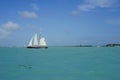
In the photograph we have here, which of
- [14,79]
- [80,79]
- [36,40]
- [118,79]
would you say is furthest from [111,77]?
[36,40]

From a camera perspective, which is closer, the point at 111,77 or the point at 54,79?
the point at 54,79

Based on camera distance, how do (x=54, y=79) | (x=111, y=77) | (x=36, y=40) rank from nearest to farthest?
(x=54, y=79) < (x=111, y=77) < (x=36, y=40)

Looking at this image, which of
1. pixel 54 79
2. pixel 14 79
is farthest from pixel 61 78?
pixel 14 79

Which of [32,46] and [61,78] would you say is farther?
[32,46]

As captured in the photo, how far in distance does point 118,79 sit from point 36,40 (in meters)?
117

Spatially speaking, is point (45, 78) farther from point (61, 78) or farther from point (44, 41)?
point (44, 41)

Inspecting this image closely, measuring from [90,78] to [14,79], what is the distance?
10207 mm

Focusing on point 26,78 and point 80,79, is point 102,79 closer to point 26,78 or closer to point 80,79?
point 80,79

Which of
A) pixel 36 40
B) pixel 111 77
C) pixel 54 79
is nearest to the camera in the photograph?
pixel 54 79

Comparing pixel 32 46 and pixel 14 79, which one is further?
pixel 32 46

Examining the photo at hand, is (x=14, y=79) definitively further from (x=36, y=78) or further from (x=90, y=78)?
(x=90, y=78)

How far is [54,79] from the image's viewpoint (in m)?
34.0

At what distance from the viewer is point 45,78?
115 ft

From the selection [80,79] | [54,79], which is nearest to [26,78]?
[54,79]
